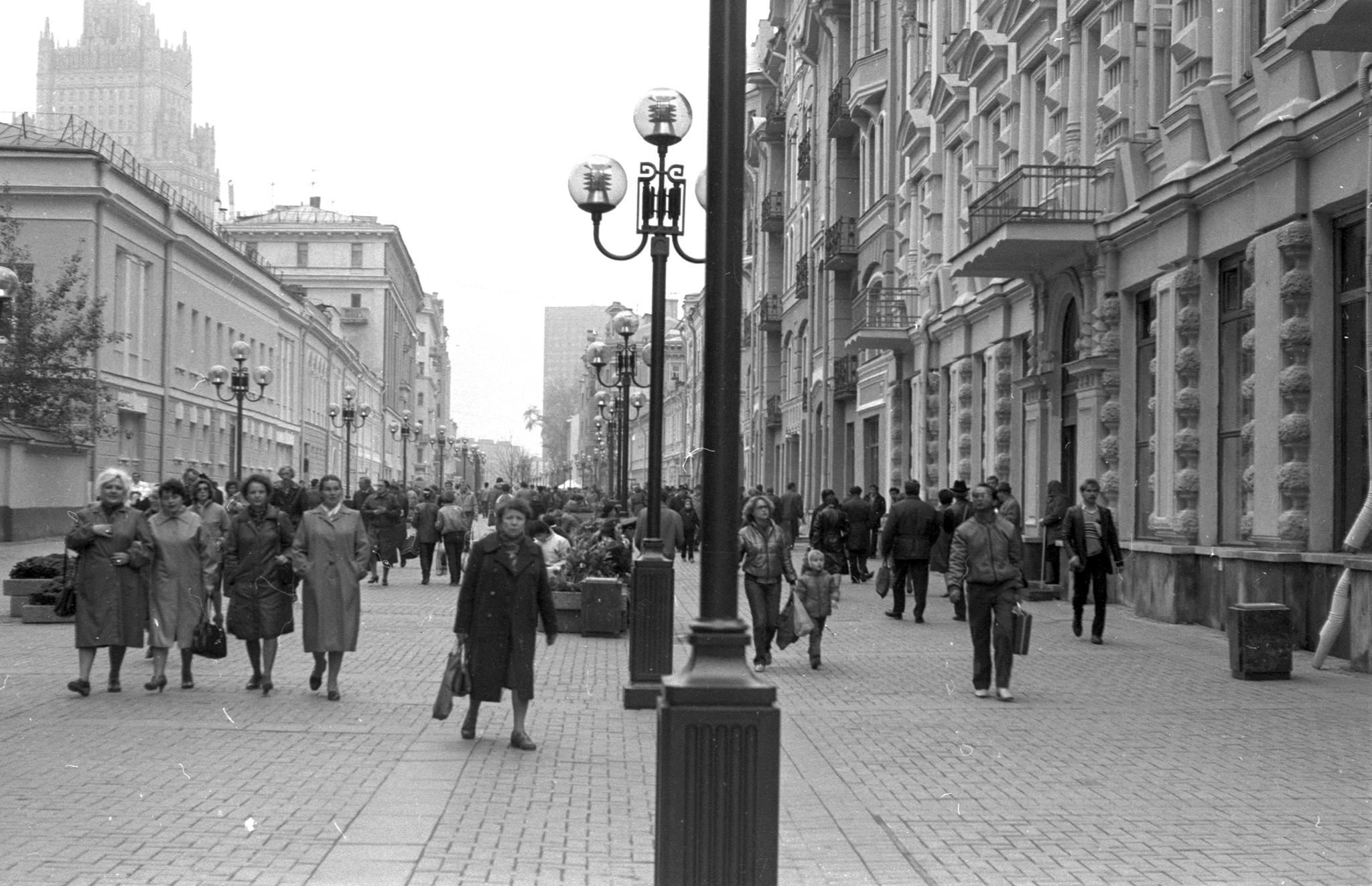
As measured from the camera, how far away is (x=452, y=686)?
988 centimetres

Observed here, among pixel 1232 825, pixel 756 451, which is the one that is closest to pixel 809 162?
pixel 756 451

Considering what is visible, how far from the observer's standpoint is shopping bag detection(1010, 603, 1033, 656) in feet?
40.0

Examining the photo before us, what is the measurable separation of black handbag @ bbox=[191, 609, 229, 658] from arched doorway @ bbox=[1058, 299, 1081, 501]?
14531 millimetres

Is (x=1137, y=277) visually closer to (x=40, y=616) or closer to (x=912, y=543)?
(x=912, y=543)

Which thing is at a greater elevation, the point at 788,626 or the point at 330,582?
the point at 330,582

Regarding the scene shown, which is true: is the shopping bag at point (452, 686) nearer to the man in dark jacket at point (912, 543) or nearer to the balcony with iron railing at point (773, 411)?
the man in dark jacket at point (912, 543)

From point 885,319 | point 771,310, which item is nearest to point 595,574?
point 885,319

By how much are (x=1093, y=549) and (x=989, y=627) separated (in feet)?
13.6

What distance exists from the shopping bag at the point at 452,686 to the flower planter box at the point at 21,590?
9.65m

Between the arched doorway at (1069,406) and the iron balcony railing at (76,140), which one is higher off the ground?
the iron balcony railing at (76,140)

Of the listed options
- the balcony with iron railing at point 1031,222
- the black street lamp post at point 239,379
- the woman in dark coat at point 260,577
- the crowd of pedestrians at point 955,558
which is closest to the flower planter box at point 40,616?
the woman in dark coat at point 260,577

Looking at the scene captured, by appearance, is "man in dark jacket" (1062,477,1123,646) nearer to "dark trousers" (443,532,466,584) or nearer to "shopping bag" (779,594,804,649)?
"shopping bag" (779,594,804,649)

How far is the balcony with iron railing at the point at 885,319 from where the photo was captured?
3431 cm

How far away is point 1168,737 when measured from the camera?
34.0 ft
